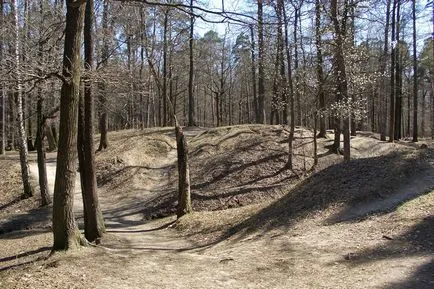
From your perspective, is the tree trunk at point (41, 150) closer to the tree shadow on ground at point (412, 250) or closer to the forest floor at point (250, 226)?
the forest floor at point (250, 226)

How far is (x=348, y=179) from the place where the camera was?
1205cm

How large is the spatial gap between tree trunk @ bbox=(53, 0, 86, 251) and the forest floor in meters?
0.49

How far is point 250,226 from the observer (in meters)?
11.6

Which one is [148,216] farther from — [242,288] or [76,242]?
[242,288]

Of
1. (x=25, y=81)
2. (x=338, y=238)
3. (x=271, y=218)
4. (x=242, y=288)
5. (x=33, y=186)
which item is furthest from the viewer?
A: (x=33, y=186)

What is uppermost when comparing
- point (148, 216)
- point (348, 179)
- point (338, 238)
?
point (348, 179)

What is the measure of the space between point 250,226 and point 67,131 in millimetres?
5450

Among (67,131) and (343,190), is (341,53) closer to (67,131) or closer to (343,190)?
(343,190)

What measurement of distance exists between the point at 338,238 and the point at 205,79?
40683 mm

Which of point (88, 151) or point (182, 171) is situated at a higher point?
point (88, 151)

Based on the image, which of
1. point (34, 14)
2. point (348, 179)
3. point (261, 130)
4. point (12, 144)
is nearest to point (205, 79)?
point (12, 144)

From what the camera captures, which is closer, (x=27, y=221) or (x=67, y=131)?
(x=67, y=131)

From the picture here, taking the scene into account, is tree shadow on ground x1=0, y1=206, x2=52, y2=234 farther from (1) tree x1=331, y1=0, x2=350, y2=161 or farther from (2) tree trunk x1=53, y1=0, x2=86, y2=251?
(1) tree x1=331, y1=0, x2=350, y2=161

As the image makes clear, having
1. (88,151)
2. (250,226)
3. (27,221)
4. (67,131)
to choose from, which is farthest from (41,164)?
(67,131)
